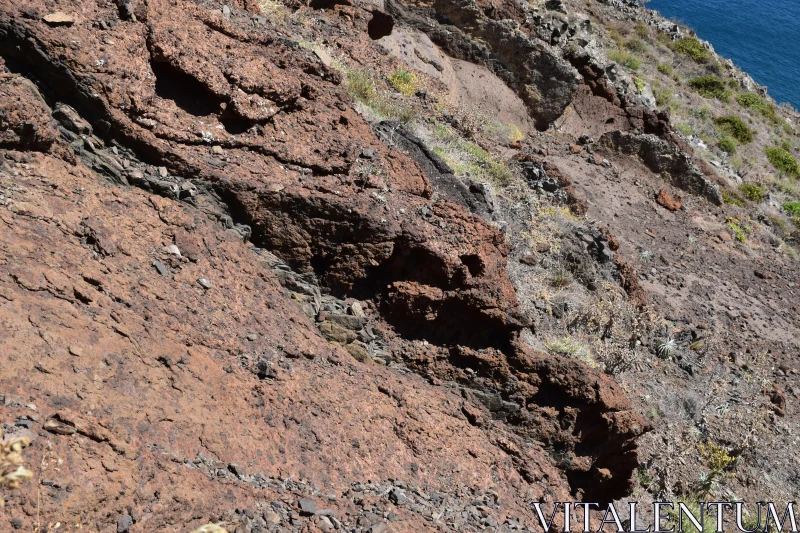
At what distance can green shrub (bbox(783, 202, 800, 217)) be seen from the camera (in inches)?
662

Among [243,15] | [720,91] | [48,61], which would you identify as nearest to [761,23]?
[720,91]

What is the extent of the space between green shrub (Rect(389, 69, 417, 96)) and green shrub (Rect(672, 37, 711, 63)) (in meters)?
14.9

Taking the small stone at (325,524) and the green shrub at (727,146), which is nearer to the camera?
the small stone at (325,524)

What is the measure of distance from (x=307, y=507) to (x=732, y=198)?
15.0 metres

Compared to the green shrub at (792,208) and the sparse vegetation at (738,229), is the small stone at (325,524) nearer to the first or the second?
the sparse vegetation at (738,229)

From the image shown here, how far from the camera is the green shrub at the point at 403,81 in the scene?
10113mm

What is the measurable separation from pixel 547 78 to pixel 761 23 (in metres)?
26.4

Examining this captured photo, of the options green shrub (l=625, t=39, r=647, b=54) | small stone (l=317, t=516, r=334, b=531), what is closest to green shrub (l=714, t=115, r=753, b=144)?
green shrub (l=625, t=39, r=647, b=54)

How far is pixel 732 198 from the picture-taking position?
1534cm

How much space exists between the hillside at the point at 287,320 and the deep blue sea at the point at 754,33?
83.5ft

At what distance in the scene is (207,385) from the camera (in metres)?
3.27

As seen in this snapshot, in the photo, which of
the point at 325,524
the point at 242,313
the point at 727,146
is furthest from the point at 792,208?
the point at 325,524

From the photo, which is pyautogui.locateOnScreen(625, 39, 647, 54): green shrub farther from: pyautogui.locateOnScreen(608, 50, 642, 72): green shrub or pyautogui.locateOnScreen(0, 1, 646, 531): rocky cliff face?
pyautogui.locateOnScreen(0, 1, 646, 531): rocky cliff face

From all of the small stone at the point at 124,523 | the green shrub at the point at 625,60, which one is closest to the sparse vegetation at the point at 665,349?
the small stone at the point at 124,523
